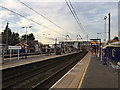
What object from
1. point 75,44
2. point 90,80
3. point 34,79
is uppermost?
point 75,44

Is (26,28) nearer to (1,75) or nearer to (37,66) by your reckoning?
(37,66)

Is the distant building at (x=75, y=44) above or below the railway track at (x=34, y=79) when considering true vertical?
above

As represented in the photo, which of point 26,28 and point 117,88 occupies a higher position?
point 26,28

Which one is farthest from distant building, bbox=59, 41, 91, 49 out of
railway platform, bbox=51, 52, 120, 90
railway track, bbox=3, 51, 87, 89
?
railway platform, bbox=51, 52, 120, 90

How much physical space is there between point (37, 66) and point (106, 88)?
42.4 ft

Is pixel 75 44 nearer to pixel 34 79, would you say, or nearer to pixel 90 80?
pixel 34 79

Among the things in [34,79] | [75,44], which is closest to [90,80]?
[34,79]

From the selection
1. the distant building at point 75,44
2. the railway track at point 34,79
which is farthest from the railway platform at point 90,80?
the distant building at point 75,44

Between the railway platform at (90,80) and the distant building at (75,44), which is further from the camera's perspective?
the distant building at (75,44)

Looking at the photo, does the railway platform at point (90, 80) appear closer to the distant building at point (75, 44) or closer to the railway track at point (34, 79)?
the railway track at point (34, 79)

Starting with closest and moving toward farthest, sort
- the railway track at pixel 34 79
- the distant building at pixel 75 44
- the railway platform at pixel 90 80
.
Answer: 1. the railway platform at pixel 90 80
2. the railway track at pixel 34 79
3. the distant building at pixel 75 44

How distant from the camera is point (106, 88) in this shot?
22.4 feet

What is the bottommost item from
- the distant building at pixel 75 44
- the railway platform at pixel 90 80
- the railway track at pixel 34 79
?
the railway track at pixel 34 79

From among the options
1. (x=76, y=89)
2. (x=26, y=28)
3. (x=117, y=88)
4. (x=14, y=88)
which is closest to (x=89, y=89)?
(x=76, y=89)
